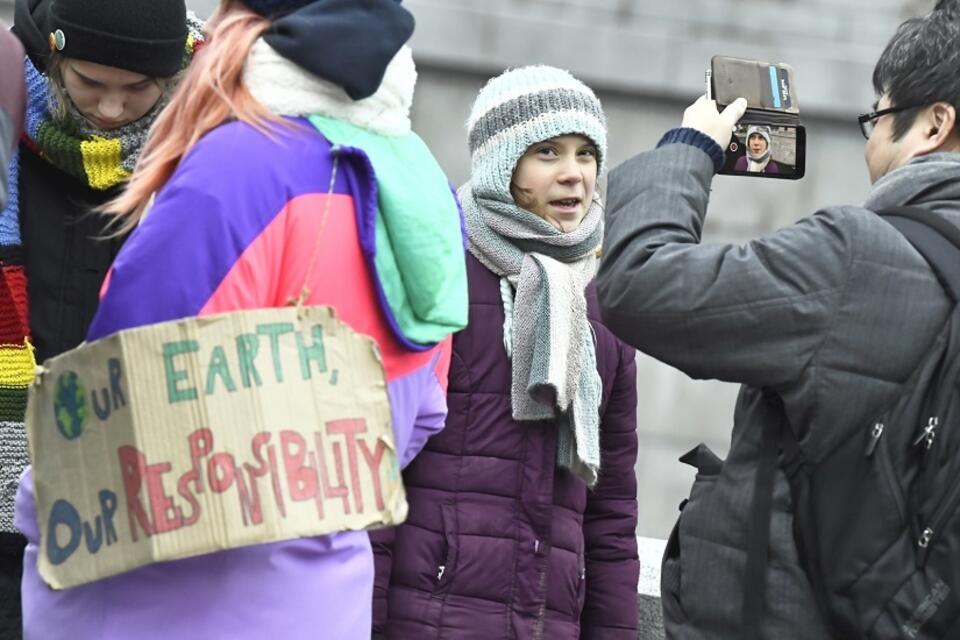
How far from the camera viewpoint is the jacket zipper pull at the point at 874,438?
8.07ft

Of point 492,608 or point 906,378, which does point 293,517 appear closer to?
point 906,378

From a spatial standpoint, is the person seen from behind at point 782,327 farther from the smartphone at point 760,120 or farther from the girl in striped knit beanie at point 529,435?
the girl in striped knit beanie at point 529,435

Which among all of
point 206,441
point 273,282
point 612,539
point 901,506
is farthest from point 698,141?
point 612,539

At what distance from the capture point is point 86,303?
3176 mm

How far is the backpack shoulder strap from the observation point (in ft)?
8.15

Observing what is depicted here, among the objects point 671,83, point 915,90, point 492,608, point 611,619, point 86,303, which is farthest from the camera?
point 671,83

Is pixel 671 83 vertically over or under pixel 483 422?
over

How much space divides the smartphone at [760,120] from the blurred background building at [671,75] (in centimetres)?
394

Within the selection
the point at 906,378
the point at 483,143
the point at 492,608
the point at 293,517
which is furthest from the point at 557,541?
the point at 293,517

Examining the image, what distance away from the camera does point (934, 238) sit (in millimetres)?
2521

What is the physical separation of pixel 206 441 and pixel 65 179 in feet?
4.22

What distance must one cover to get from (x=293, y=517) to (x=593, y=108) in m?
2.10

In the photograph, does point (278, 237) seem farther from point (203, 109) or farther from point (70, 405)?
point (70, 405)

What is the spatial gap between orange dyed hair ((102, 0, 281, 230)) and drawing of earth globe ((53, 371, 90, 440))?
28 centimetres
